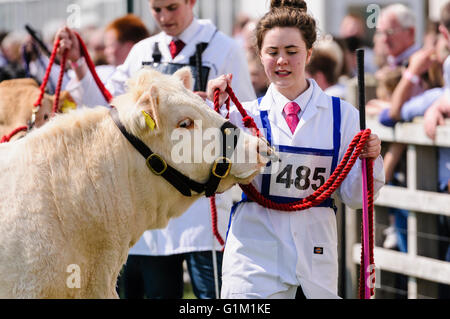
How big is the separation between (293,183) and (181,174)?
1.96ft

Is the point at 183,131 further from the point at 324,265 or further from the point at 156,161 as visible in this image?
the point at 324,265

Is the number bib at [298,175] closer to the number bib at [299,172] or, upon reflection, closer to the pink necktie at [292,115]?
the number bib at [299,172]

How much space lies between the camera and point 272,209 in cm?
380

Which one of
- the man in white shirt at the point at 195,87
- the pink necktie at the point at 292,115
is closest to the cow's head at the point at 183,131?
the pink necktie at the point at 292,115

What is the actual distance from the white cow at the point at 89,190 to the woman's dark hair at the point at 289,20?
61 cm

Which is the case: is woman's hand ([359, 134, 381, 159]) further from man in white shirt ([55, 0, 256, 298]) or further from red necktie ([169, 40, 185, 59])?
red necktie ([169, 40, 185, 59])

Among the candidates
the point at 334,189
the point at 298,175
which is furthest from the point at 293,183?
the point at 334,189

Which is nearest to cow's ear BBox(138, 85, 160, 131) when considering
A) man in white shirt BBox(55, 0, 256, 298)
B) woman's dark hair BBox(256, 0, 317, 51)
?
woman's dark hair BBox(256, 0, 317, 51)

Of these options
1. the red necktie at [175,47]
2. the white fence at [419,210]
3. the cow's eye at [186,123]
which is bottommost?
the white fence at [419,210]

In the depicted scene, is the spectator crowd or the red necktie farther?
the spectator crowd

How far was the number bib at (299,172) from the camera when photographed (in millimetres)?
3779

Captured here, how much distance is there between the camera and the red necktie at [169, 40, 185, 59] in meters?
5.36

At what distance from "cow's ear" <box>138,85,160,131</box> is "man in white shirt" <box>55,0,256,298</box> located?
1.63 m
